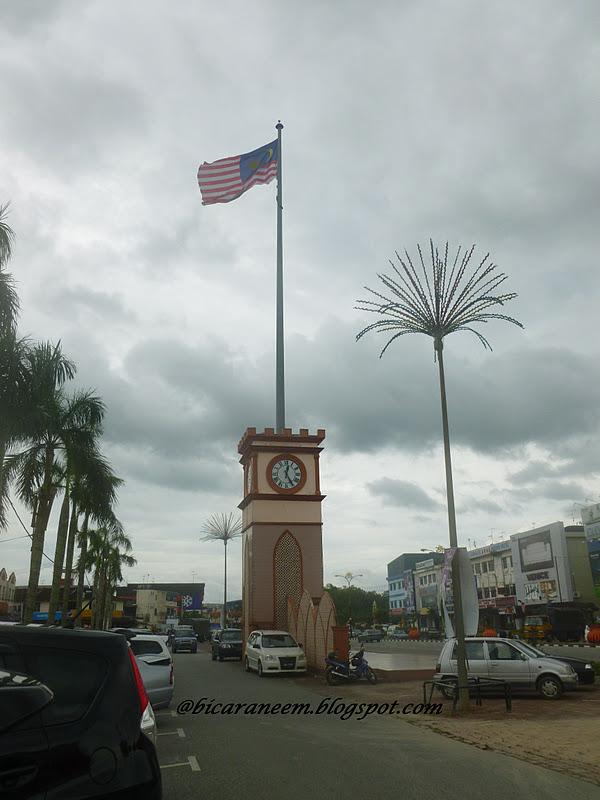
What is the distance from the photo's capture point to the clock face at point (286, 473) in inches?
1352

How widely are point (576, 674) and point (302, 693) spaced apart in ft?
23.4

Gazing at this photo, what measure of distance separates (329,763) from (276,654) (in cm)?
1533

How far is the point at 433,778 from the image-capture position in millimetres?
7879

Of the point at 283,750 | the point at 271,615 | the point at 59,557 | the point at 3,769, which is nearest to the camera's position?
the point at 3,769

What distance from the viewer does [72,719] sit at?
3637 millimetres

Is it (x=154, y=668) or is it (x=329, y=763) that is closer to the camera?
(x=329, y=763)

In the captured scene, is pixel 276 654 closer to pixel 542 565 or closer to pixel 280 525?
pixel 280 525

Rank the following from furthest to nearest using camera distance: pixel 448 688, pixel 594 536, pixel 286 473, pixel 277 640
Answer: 1. pixel 594 536
2. pixel 286 473
3. pixel 277 640
4. pixel 448 688

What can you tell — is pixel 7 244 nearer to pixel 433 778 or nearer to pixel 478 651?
pixel 433 778

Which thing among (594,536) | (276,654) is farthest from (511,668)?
(594,536)

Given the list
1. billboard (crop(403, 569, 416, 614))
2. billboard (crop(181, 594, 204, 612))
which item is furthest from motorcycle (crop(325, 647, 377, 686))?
billboard (crop(181, 594, 204, 612))

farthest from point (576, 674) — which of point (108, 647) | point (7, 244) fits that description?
point (7, 244)

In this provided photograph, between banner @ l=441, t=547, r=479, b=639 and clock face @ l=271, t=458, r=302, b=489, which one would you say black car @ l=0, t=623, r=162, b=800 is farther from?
clock face @ l=271, t=458, r=302, b=489

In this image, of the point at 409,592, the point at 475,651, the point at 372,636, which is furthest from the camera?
the point at 409,592
